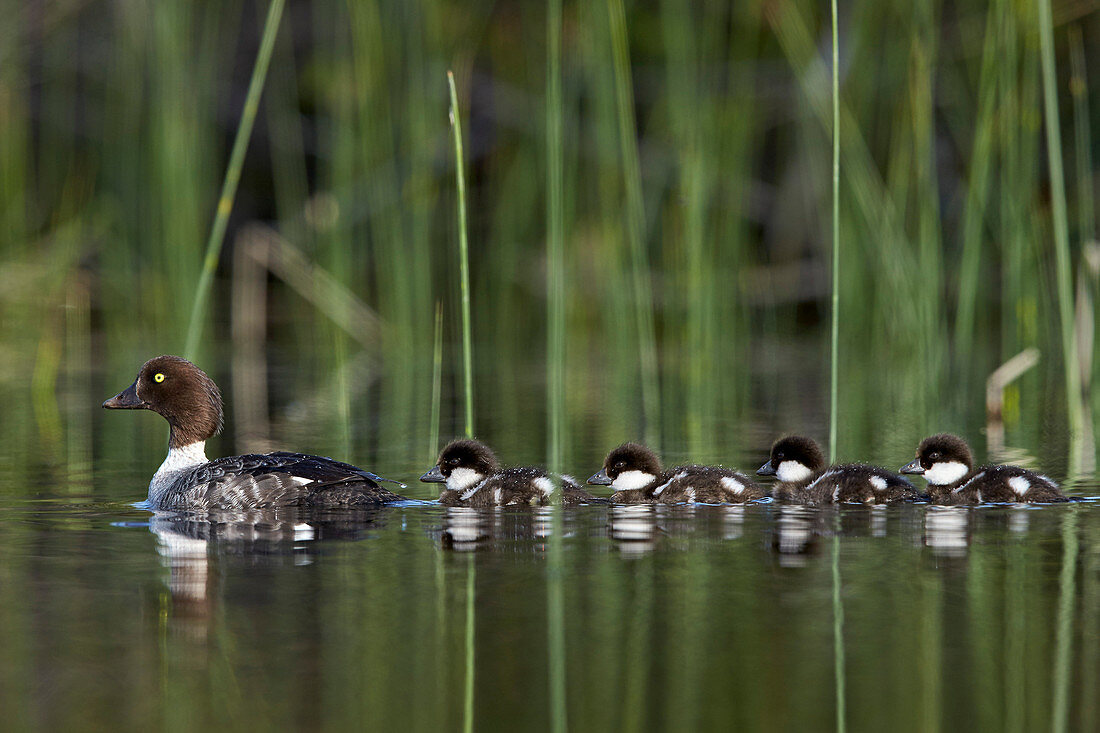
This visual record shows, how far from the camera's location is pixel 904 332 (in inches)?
432

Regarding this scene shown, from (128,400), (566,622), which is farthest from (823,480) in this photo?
(128,400)

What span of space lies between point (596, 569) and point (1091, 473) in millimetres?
2868

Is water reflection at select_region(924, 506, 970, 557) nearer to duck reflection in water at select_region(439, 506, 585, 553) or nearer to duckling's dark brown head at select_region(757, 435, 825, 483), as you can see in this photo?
A: duckling's dark brown head at select_region(757, 435, 825, 483)

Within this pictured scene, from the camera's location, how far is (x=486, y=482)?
603 centimetres

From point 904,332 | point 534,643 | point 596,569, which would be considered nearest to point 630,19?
point 904,332

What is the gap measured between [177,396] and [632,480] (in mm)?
2184

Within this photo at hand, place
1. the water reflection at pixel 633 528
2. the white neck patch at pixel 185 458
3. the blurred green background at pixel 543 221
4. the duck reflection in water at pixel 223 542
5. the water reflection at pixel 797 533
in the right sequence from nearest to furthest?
the duck reflection in water at pixel 223 542
the water reflection at pixel 797 533
the water reflection at pixel 633 528
the white neck patch at pixel 185 458
the blurred green background at pixel 543 221

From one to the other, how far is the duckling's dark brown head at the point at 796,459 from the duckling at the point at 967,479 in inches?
14.1

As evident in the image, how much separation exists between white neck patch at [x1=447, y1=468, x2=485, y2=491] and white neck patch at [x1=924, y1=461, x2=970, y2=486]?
1.79 metres

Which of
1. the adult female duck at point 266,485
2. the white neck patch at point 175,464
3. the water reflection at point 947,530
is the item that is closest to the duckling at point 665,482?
the water reflection at point 947,530

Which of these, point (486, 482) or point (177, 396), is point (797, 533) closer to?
point (486, 482)

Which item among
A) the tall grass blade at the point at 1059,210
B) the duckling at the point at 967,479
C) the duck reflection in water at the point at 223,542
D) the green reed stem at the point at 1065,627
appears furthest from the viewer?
the tall grass blade at the point at 1059,210

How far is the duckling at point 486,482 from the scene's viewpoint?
5.93 m

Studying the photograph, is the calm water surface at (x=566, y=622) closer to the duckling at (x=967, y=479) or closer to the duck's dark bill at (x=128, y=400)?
the duckling at (x=967, y=479)
